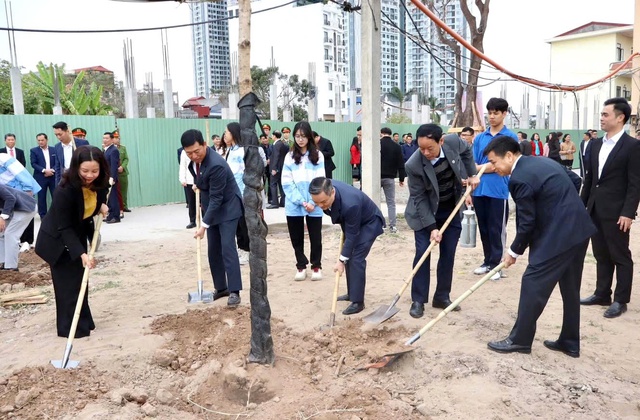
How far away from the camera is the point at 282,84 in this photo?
Answer: 40.8m

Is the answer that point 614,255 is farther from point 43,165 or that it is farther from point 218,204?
point 43,165

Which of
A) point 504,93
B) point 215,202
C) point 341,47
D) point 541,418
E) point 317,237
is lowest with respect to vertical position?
point 541,418

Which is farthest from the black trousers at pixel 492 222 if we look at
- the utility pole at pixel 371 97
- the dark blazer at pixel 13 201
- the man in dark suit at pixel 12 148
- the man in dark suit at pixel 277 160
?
the man in dark suit at pixel 12 148

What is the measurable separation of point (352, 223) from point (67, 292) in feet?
8.04

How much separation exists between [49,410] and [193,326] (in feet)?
5.04

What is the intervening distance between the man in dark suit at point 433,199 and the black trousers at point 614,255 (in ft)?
4.05

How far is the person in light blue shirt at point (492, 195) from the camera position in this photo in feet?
17.9

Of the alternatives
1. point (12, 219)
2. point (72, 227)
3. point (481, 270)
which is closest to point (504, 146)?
point (481, 270)

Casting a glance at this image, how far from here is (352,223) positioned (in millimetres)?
4703

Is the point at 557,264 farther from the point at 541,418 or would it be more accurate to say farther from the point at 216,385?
the point at 216,385

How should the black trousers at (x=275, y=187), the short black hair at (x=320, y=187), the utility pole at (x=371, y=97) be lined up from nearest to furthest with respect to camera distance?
the short black hair at (x=320, y=187)
the utility pole at (x=371, y=97)
the black trousers at (x=275, y=187)

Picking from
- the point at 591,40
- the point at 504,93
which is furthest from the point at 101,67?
the point at 591,40

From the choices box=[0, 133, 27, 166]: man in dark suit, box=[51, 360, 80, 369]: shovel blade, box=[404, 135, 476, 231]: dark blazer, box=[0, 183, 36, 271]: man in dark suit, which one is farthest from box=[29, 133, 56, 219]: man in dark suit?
box=[404, 135, 476, 231]: dark blazer

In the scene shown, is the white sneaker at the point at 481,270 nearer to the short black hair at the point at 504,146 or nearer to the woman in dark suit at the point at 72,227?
the short black hair at the point at 504,146
